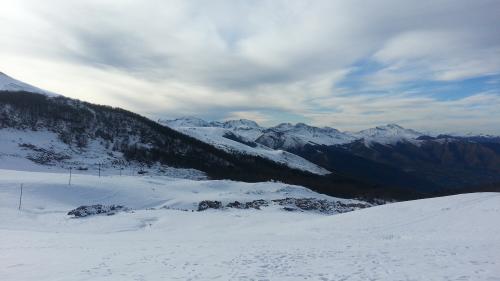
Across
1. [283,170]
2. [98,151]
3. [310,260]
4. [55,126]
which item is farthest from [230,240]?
[283,170]

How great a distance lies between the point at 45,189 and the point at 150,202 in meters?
12.3

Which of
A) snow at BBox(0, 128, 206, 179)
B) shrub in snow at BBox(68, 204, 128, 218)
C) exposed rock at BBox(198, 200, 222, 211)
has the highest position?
snow at BBox(0, 128, 206, 179)

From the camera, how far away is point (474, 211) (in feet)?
89.1

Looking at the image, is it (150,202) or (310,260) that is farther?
(150,202)

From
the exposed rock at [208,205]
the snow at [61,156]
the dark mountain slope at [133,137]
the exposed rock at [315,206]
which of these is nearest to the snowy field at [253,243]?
the exposed rock at [208,205]

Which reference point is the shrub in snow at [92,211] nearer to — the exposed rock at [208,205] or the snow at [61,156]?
the exposed rock at [208,205]

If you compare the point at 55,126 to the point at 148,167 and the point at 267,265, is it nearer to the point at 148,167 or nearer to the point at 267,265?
the point at 148,167

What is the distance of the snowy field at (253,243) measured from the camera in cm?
1415

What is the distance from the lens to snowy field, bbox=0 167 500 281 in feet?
46.4

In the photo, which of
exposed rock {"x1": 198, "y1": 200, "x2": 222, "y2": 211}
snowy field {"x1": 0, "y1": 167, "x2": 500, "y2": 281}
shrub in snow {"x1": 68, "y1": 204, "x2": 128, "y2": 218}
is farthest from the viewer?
exposed rock {"x1": 198, "y1": 200, "x2": 222, "y2": 211}

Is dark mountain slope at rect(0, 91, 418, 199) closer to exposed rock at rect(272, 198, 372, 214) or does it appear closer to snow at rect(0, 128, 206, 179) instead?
snow at rect(0, 128, 206, 179)

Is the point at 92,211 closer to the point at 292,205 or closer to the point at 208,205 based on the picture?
the point at 208,205

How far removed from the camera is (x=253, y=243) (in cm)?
2186

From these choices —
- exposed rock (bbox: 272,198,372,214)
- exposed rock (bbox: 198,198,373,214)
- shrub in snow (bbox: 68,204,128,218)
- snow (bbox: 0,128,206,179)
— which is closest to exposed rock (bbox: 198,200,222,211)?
exposed rock (bbox: 198,198,373,214)
